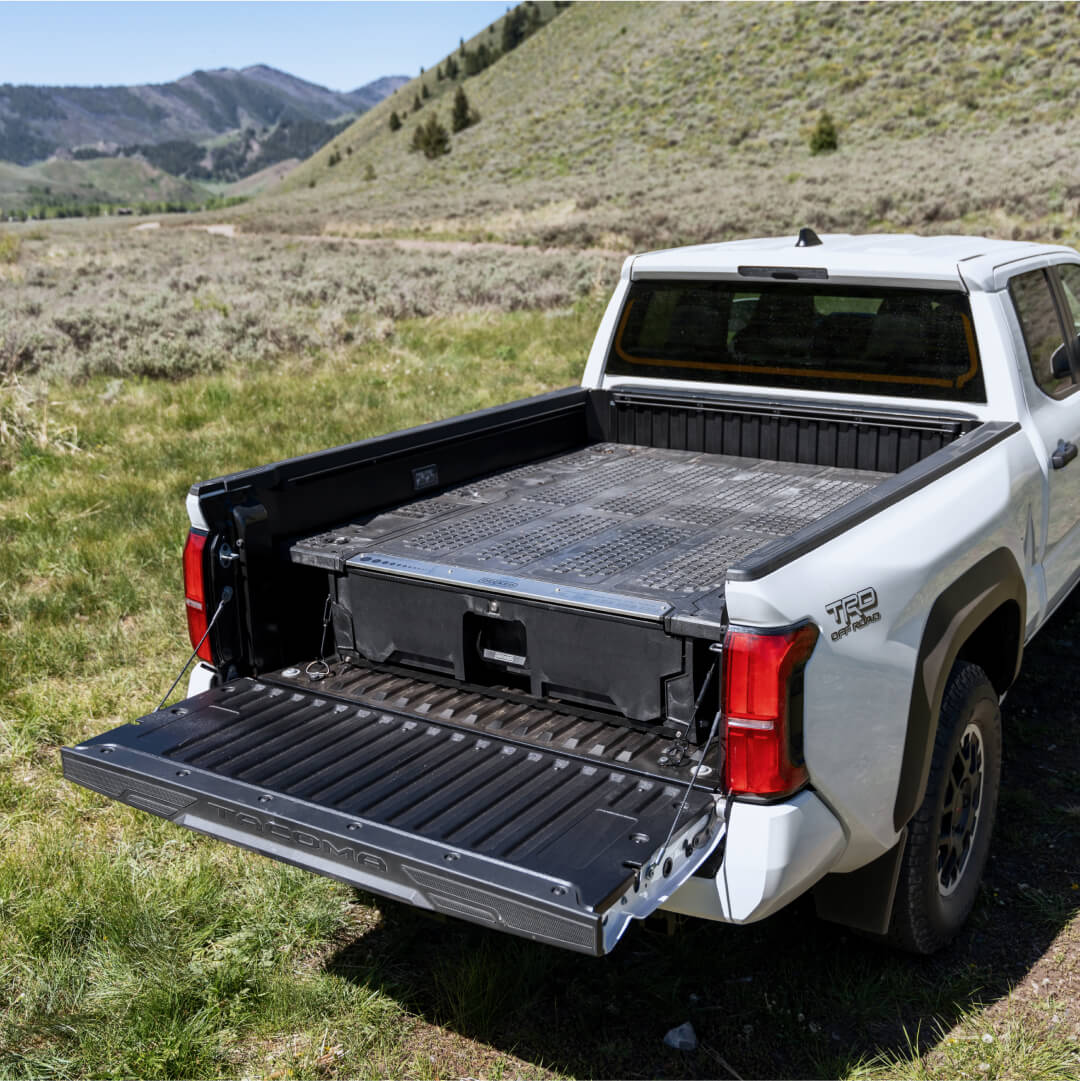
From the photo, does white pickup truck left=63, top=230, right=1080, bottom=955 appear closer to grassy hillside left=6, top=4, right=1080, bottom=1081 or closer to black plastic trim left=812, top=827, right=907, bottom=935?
black plastic trim left=812, top=827, right=907, bottom=935

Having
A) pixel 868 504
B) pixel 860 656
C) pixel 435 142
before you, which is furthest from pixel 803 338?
pixel 435 142

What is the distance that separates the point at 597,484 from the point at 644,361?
759 millimetres

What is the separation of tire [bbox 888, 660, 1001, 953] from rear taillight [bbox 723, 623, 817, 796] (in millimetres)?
748

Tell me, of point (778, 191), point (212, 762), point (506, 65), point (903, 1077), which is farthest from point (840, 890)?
point (506, 65)

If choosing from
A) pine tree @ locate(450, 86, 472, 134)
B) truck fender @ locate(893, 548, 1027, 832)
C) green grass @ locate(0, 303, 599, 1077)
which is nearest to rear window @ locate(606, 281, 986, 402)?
truck fender @ locate(893, 548, 1027, 832)

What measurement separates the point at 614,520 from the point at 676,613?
4.15 ft

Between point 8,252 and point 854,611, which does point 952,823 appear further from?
point 8,252

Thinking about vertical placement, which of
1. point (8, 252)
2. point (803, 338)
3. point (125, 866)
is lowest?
point (125, 866)

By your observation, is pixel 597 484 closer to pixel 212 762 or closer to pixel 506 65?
pixel 212 762

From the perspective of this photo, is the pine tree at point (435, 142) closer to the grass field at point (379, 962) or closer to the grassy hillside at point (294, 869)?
Result: the grassy hillside at point (294, 869)

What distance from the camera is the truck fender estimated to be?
9.67 feet

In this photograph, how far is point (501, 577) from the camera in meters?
3.29

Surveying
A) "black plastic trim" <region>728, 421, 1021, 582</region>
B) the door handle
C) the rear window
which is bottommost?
the door handle

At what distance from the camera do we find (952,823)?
3.47m
